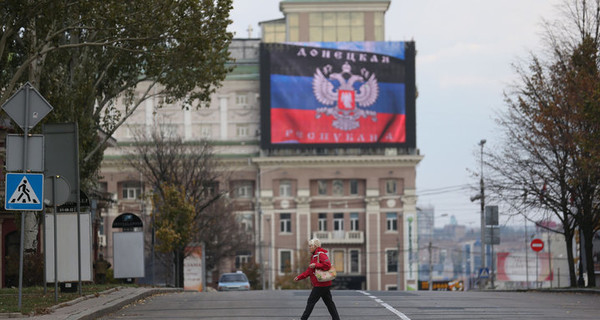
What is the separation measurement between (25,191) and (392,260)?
100548mm

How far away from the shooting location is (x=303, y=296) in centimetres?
2741

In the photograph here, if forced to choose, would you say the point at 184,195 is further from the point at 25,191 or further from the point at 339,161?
the point at 339,161

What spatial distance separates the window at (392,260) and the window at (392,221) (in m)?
2.23

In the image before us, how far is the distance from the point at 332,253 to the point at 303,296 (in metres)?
91.0

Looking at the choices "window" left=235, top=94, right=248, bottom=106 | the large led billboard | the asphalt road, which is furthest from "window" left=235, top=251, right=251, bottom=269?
the asphalt road

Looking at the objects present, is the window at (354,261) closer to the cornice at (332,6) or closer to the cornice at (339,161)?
the cornice at (339,161)

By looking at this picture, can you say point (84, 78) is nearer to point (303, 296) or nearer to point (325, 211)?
point (303, 296)

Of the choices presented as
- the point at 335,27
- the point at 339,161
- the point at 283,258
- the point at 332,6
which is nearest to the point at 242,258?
the point at 283,258

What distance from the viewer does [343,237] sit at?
118 m

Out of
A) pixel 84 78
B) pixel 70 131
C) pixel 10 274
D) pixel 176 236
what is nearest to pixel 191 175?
pixel 176 236

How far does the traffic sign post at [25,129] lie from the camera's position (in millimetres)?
18438

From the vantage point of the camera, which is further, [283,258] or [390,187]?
[390,187]

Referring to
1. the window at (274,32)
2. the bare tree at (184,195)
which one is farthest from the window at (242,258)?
the window at (274,32)

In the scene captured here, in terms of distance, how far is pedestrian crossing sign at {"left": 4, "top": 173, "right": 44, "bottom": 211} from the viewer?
18406 mm
